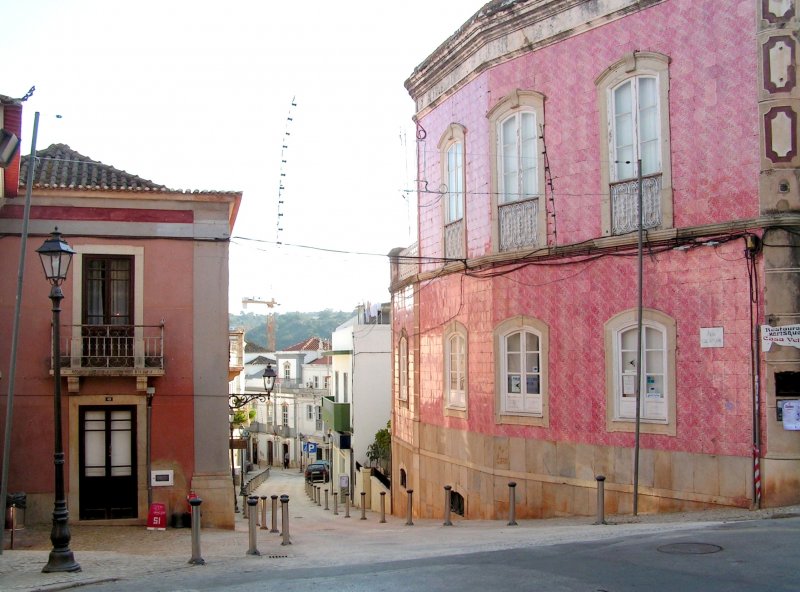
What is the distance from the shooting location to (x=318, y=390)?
2857 inches

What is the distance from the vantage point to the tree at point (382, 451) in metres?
Answer: 34.7

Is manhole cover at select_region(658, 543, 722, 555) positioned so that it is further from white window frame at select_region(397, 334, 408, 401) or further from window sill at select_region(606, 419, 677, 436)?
white window frame at select_region(397, 334, 408, 401)

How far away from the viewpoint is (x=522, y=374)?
1778cm

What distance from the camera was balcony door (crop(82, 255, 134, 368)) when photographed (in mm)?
17592

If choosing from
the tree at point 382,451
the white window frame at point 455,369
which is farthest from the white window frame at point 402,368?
the tree at point 382,451

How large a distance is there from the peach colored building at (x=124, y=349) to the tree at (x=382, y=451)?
55.7ft

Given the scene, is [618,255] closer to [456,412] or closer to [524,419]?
[524,419]

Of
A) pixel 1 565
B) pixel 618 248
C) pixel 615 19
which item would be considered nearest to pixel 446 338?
pixel 618 248

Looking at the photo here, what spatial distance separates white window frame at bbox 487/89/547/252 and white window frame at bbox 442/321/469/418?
251 centimetres

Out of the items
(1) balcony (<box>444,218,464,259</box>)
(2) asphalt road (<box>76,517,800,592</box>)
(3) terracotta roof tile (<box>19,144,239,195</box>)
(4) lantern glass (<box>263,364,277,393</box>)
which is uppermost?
(3) terracotta roof tile (<box>19,144,239,195</box>)

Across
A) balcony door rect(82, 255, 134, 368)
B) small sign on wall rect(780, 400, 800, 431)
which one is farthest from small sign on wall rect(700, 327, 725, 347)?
balcony door rect(82, 255, 134, 368)

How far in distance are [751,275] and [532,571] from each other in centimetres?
648

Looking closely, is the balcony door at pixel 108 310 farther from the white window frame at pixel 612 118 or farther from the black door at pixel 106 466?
the white window frame at pixel 612 118

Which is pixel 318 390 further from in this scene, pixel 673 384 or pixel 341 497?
pixel 673 384
